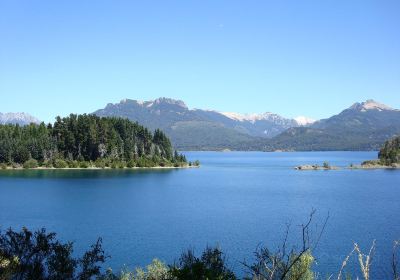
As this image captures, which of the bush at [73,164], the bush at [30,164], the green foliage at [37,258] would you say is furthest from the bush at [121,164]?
the green foliage at [37,258]

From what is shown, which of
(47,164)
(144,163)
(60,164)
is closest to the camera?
(60,164)

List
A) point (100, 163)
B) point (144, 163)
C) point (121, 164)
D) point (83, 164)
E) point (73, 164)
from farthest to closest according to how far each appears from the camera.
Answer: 1. point (144, 163)
2. point (121, 164)
3. point (100, 163)
4. point (83, 164)
5. point (73, 164)

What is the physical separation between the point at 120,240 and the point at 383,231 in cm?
3507

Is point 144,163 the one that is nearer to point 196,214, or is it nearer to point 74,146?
point 74,146

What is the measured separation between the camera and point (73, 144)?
608 feet

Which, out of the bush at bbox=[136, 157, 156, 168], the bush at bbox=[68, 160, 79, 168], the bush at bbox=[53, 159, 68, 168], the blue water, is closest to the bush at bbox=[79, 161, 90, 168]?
the bush at bbox=[68, 160, 79, 168]

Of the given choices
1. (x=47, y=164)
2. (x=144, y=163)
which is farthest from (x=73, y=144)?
(x=144, y=163)

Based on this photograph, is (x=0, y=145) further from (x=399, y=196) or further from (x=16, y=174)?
(x=399, y=196)

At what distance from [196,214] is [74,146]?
120 m

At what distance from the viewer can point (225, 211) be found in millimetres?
81625

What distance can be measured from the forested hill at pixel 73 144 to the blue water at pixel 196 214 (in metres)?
37.0

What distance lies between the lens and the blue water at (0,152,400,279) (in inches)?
1980

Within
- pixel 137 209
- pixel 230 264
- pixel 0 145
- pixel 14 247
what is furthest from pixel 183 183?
pixel 14 247

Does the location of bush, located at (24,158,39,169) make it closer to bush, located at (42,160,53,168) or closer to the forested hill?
the forested hill
